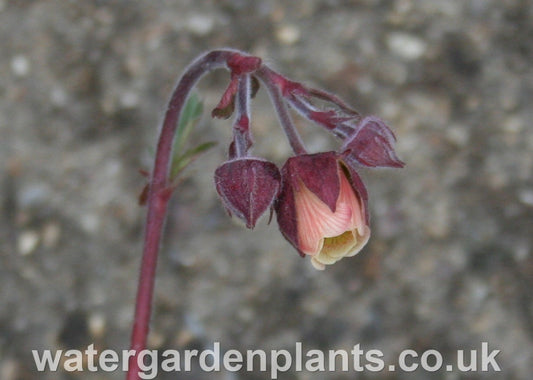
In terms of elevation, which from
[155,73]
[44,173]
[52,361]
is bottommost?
[52,361]

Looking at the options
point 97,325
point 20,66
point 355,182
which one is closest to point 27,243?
point 97,325

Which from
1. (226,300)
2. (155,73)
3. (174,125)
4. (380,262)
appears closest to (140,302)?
(174,125)

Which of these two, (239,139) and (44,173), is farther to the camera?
(44,173)

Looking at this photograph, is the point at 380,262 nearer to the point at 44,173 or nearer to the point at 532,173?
the point at 532,173

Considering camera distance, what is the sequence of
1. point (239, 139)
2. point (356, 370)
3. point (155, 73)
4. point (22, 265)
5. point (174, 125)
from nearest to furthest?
point (239, 139) < point (174, 125) < point (356, 370) < point (22, 265) < point (155, 73)

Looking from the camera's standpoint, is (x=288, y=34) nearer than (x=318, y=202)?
No

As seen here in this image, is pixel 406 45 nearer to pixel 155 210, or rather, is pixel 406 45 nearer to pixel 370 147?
pixel 155 210

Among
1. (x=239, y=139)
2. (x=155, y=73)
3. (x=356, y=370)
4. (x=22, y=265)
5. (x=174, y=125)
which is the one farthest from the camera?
(x=155, y=73)
